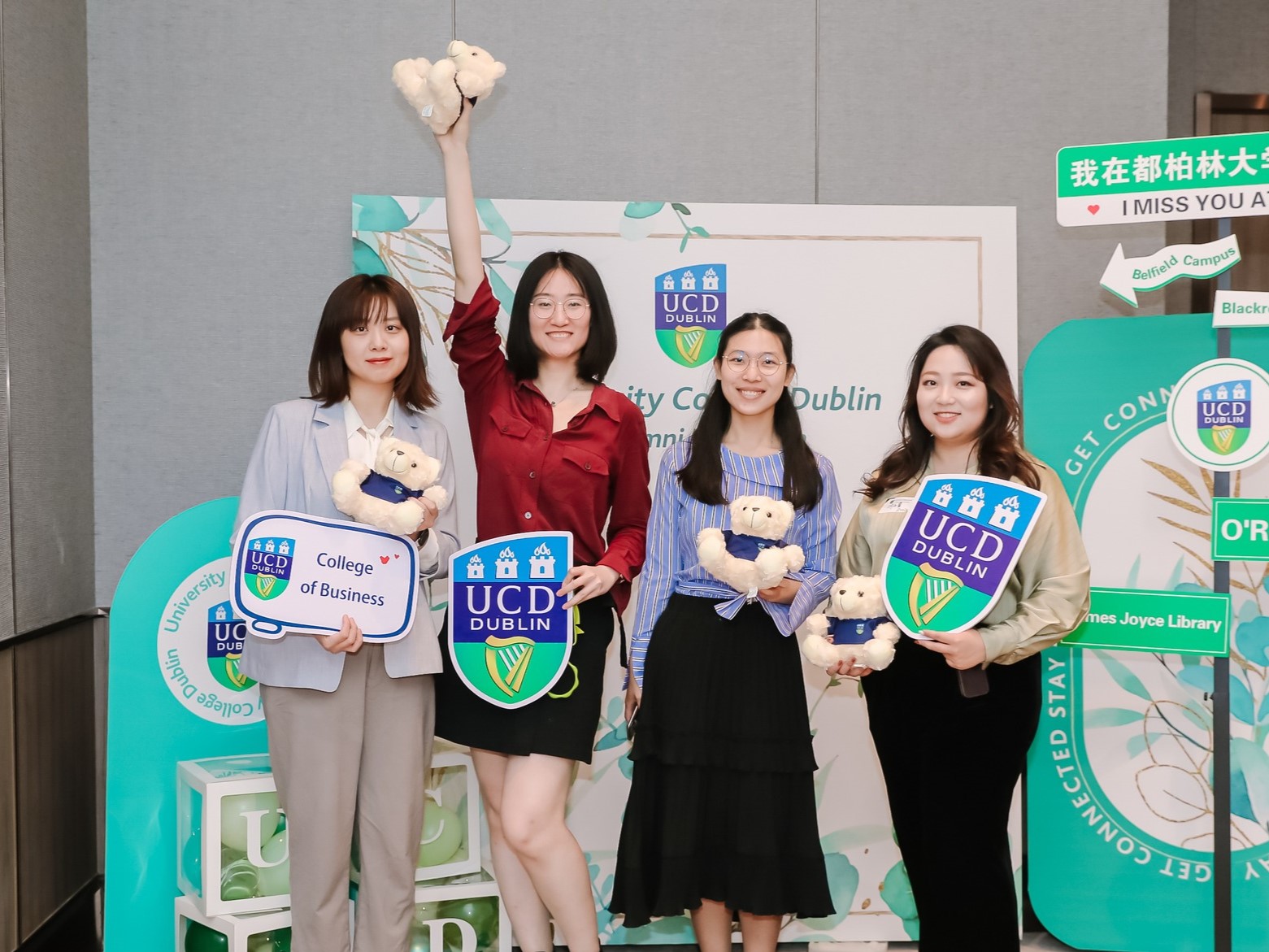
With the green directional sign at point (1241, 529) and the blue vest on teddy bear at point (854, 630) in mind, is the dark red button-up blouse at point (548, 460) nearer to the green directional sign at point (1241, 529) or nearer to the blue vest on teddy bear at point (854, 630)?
Result: the blue vest on teddy bear at point (854, 630)

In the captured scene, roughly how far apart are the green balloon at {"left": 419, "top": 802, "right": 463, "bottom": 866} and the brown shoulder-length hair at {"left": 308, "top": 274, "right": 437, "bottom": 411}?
1.04 meters

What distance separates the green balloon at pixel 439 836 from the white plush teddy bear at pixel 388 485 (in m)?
0.83

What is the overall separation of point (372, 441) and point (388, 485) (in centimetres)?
13

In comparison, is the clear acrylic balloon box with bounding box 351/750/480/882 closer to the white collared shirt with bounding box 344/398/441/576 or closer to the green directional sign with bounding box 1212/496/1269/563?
the white collared shirt with bounding box 344/398/441/576

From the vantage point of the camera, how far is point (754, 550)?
2145mm

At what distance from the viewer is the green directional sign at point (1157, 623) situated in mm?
2465

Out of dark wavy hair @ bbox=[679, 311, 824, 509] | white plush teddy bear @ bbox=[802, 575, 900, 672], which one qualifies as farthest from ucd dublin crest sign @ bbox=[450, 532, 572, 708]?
white plush teddy bear @ bbox=[802, 575, 900, 672]

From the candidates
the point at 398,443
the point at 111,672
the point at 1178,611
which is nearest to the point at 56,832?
the point at 111,672

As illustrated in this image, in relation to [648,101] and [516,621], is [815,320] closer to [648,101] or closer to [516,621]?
[648,101]

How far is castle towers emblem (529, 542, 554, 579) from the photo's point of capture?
7.37 feet

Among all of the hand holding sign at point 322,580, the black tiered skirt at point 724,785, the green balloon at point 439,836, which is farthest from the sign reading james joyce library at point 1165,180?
the green balloon at point 439,836

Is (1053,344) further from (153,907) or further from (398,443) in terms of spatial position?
(153,907)

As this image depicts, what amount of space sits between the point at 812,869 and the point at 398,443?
127 centimetres

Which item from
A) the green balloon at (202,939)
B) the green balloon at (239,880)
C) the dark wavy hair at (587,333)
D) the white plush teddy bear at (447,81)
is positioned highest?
the white plush teddy bear at (447,81)
